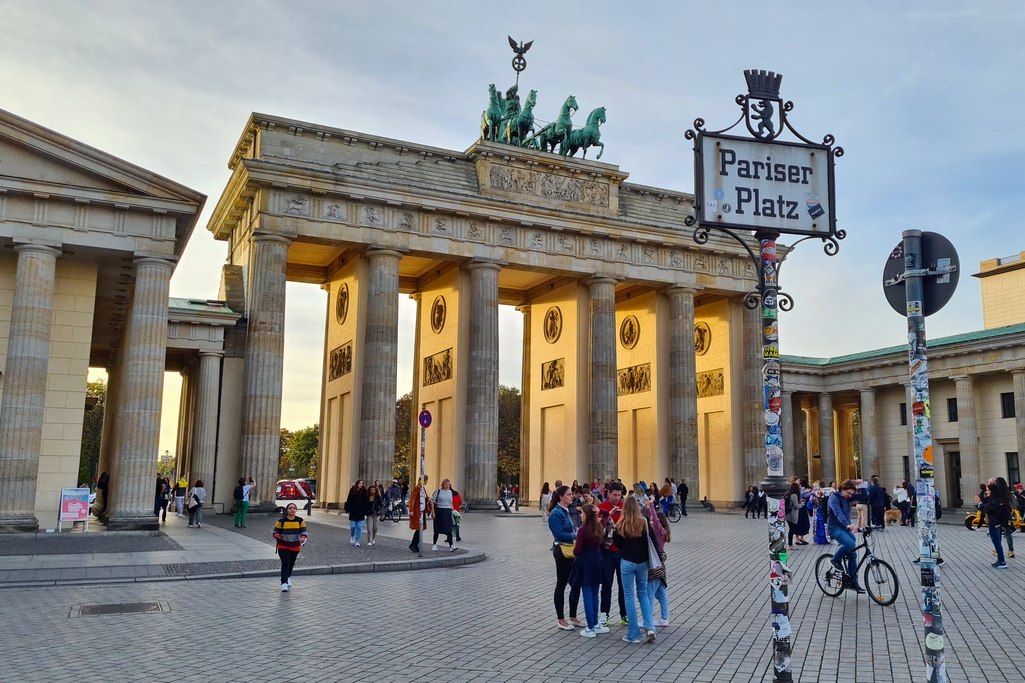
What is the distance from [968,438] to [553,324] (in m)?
24.9

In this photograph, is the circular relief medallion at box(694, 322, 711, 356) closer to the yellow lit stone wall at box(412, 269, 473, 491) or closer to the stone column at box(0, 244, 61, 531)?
the yellow lit stone wall at box(412, 269, 473, 491)

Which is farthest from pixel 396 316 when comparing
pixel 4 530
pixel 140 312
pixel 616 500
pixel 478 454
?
pixel 616 500

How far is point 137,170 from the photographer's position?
2491 cm

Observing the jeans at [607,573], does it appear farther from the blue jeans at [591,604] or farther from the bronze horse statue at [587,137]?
the bronze horse statue at [587,137]

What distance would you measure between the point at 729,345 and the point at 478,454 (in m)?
18.5

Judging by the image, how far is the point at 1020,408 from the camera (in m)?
46.7

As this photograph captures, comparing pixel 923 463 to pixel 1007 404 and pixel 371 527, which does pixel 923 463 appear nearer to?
pixel 371 527

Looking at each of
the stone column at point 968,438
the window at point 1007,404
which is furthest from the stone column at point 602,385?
the window at point 1007,404

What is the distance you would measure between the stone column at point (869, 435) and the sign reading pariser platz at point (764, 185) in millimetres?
53153

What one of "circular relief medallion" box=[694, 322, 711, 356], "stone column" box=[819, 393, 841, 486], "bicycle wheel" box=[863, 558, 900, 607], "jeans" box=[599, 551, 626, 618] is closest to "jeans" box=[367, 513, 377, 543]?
"jeans" box=[599, 551, 626, 618]

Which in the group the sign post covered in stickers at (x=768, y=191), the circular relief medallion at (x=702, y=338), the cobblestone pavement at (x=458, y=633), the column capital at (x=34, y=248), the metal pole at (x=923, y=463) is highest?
the circular relief medallion at (x=702, y=338)

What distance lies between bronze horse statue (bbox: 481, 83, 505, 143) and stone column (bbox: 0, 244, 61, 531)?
28196 mm

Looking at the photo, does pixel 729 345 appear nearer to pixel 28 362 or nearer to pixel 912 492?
pixel 912 492

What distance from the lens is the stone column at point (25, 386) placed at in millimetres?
23562
